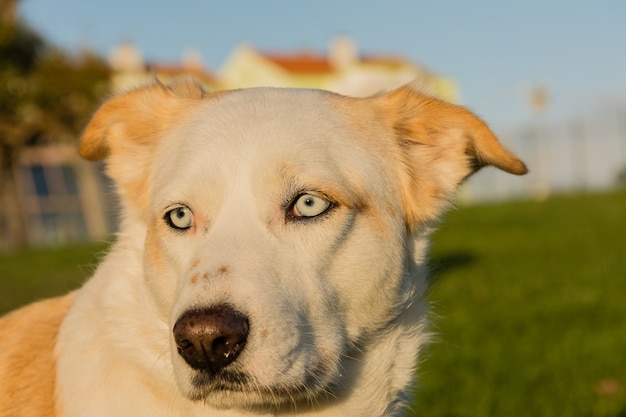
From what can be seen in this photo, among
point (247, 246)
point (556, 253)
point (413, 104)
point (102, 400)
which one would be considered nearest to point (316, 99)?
point (413, 104)

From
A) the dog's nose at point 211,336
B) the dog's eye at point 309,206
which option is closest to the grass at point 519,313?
the dog's eye at point 309,206

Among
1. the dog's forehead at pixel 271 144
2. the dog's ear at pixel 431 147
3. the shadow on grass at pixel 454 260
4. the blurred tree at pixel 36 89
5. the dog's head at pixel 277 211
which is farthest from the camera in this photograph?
the blurred tree at pixel 36 89

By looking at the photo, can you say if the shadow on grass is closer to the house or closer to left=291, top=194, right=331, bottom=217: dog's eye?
left=291, top=194, right=331, bottom=217: dog's eye

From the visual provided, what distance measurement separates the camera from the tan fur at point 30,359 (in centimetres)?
326

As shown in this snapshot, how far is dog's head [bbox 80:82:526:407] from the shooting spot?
9.25ft

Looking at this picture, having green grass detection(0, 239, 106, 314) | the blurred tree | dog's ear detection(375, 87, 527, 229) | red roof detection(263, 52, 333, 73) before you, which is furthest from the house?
dog's ear detection(375, 87, 527, 229)

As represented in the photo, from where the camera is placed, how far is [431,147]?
12.7 ft

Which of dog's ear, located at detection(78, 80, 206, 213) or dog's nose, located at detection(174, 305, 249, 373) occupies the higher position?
dog's ear, located at detection(78, 80, 206, 213)

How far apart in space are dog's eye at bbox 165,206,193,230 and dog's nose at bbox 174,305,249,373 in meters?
0.61

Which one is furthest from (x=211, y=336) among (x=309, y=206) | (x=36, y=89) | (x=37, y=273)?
(x=36, y=89)

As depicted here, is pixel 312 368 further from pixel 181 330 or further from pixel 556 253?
pixel 556 253

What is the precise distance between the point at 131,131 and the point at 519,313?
6.68 metres

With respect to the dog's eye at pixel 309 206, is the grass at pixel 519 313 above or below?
below

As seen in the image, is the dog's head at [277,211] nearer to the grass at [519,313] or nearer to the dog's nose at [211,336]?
the dog's nose at [211,336]
